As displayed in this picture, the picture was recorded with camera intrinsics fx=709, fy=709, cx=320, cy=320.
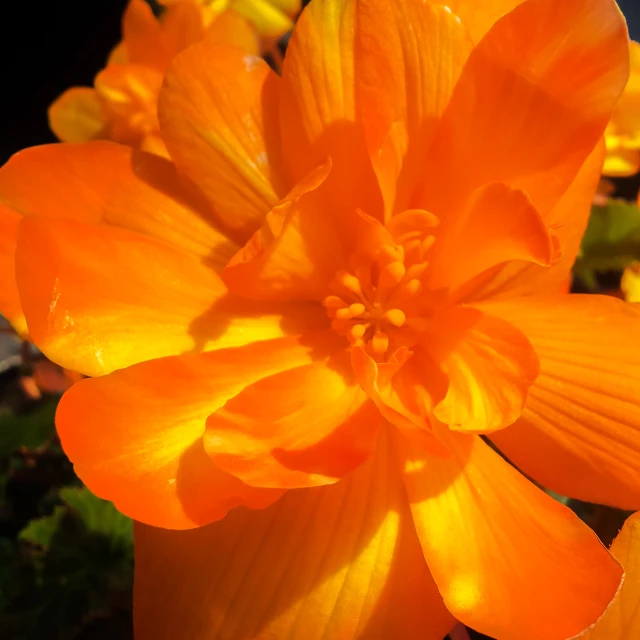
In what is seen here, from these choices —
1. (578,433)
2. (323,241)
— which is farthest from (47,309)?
(578,433)

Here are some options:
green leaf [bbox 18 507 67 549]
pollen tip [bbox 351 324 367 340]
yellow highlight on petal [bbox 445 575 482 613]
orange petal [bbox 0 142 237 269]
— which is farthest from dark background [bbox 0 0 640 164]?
yellow highlight on petal [bbox 445 575 482 613]

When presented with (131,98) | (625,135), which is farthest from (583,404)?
(131,98)

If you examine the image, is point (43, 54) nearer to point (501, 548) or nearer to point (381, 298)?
point (381, 298)

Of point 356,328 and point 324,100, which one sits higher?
point 324,100

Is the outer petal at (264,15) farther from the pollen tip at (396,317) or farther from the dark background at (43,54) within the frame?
the dark background at (43,54)

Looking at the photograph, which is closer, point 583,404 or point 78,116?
point 583,404

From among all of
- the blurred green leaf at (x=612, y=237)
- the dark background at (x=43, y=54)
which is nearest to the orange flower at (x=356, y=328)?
the blurred green leaf at (x=612, y=237)

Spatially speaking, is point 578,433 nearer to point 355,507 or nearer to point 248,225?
point 355,507
